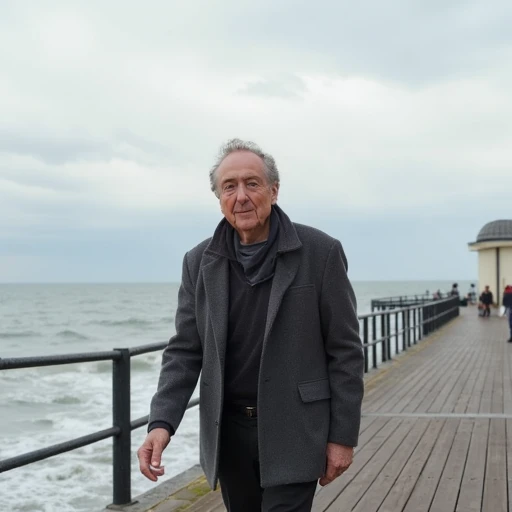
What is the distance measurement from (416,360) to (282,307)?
1185cm

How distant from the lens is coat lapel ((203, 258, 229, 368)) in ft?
7.84

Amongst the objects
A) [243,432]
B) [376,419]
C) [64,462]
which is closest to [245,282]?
[243,432]

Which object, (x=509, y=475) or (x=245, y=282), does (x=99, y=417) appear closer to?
(x=509, y=475)

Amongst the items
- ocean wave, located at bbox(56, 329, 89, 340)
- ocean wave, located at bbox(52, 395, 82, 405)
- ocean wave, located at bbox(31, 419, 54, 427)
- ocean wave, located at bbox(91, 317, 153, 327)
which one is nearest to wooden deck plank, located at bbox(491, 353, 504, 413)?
ocean wave, located at bbox(31, 419, 54, 427)

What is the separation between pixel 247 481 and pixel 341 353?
54 cm

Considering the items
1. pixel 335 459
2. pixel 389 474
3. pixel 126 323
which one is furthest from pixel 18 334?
pixel 335 459

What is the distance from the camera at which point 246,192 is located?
2420mm

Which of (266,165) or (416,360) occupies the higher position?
(266,165)

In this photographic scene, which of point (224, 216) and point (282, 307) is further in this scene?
point (224, 216)

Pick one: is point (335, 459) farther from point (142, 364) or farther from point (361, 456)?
point (142, 364)

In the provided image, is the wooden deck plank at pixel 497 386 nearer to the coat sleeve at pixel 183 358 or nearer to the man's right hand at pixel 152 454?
the coat sleeve at pixel 183 358

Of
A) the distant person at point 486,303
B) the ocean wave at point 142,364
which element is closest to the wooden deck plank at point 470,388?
the ocean wave at point 142,364

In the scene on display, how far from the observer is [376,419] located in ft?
24.7

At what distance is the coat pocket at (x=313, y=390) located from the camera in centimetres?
234
